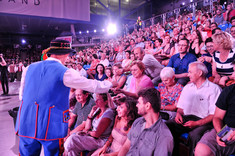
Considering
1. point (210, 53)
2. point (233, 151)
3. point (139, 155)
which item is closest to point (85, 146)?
point (139, 155)

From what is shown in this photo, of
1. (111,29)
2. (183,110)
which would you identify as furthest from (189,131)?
(111,29)

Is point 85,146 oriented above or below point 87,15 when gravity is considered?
below

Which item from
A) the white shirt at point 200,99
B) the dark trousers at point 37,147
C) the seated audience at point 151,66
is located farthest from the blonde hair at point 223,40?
the dark trousers at point 37,147

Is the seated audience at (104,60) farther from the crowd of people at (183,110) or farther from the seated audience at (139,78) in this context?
the seated audience at (139,78)

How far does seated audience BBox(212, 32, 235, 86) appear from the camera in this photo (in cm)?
238

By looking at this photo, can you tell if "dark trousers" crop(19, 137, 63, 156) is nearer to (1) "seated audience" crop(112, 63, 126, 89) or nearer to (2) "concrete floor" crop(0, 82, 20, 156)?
(2) "concrete floor" crop(0, 82, 20, 156)

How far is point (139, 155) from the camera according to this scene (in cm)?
154

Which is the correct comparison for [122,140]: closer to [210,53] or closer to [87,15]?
[210,53]

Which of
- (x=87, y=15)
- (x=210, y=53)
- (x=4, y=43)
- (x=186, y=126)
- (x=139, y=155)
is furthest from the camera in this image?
(x=4, y=43)

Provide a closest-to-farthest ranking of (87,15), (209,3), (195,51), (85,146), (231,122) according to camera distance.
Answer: (231,122) < (85,146) < (195,51) < (209,3) < (87,15)

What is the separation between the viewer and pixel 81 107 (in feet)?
9.25

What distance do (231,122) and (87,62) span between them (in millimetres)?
8508

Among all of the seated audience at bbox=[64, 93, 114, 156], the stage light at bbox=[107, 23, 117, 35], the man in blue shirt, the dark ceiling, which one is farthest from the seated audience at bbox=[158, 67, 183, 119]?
the dark ceiling

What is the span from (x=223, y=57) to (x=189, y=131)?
1297 millimetres
